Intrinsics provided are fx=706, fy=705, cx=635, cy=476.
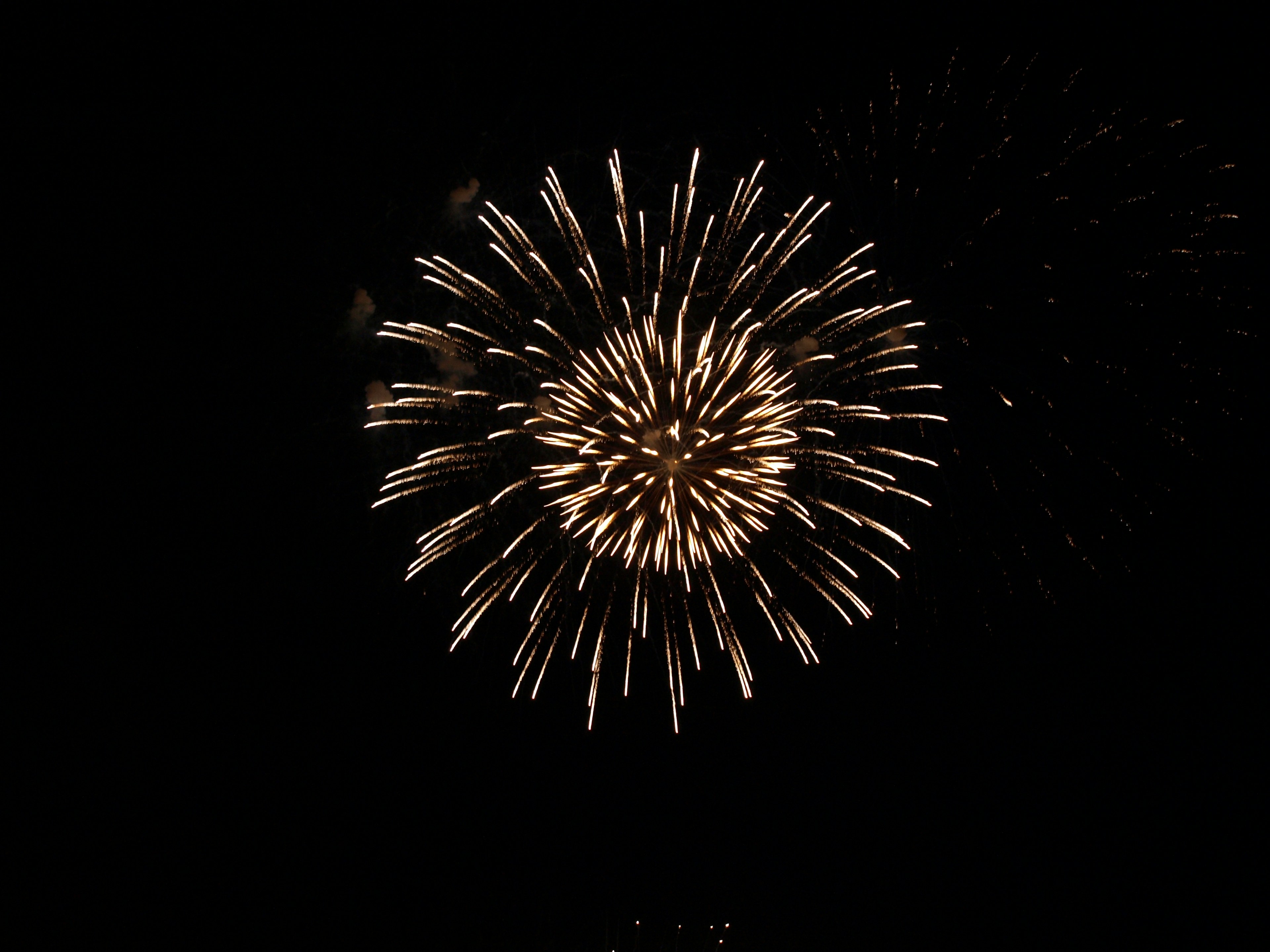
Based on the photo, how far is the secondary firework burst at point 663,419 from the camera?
659cm

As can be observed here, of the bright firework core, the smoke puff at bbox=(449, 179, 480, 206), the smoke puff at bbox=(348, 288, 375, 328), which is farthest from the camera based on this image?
the smoke puff at bbox=(348, 288, 375, 328)

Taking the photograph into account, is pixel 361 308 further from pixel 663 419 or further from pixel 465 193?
pixel 663 419

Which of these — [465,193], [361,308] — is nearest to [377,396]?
[361,308]

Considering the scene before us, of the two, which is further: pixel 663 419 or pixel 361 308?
pixel 361 308

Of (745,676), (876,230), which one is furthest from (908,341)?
(745,676)

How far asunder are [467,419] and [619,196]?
105 inches

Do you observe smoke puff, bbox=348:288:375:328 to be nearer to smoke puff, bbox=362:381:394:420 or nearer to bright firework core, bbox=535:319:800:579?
smoke puff, bbox=362:381:394:420

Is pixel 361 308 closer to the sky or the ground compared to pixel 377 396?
closer to the sky

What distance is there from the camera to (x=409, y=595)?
26.2ft

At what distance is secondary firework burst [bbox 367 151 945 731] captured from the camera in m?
6.59

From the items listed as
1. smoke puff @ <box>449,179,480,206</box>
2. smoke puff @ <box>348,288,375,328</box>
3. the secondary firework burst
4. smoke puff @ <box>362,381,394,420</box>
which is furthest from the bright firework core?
smoke puff @ <box>348,288,375,328</box>

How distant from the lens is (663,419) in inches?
257

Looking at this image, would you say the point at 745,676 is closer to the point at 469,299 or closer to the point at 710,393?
the point at 710,393

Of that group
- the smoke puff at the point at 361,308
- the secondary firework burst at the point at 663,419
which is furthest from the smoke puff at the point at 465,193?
the smoke puff at the point at 361,308
